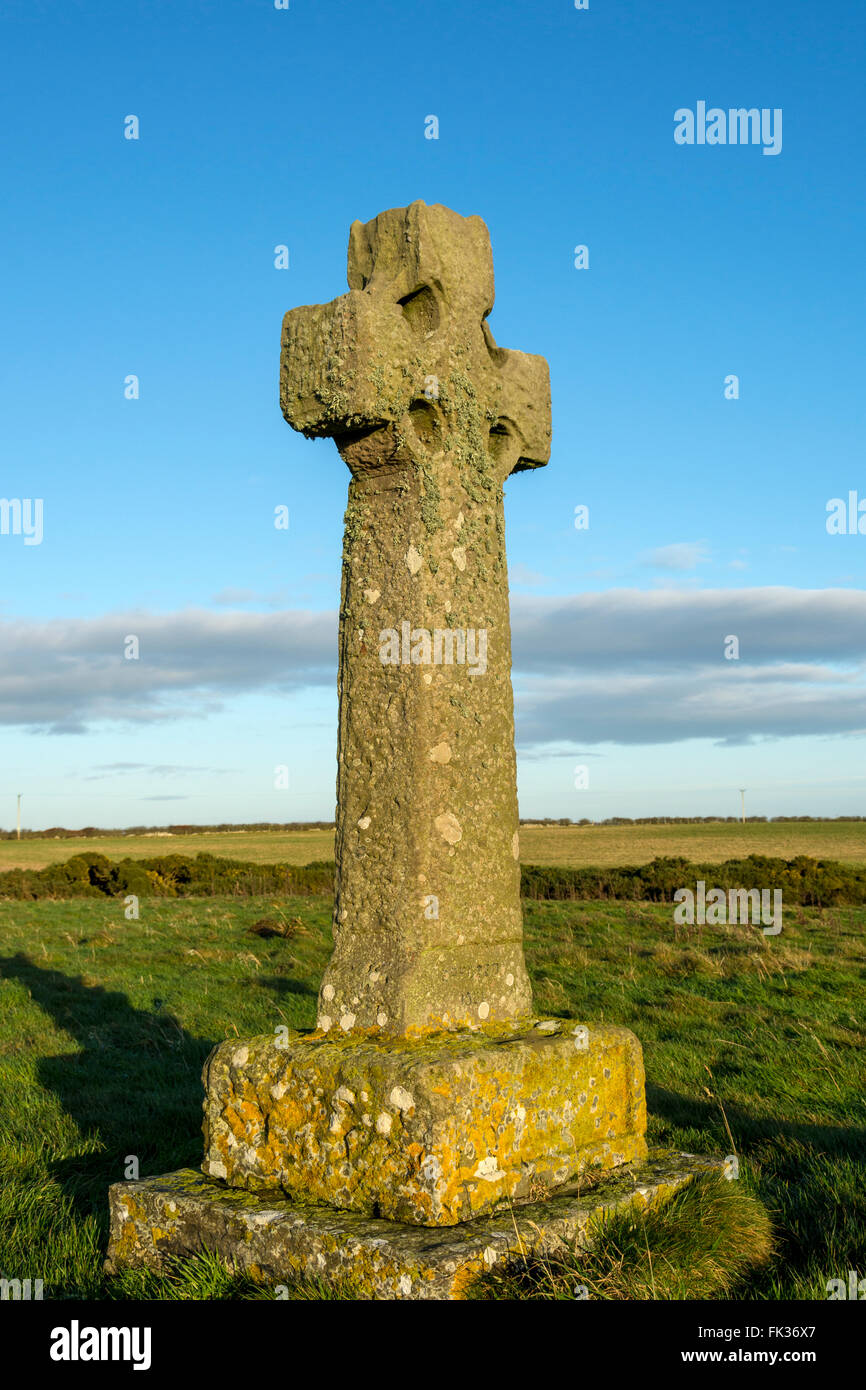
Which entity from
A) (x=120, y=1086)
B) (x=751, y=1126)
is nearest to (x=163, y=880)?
(x=120, y=1086)

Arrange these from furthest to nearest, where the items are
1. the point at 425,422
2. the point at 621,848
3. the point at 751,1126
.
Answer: the point at 621,848
the point at 751,1126
the point at 425,422

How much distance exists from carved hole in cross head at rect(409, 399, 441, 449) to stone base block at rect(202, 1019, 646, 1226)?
7.56ft

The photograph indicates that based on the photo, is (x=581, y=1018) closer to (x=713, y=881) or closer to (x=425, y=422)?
(x=425, y=422)

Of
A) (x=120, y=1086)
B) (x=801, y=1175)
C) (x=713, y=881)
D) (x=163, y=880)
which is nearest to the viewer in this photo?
(x=801, y=1175)

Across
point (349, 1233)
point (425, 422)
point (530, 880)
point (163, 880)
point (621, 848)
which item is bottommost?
point (621, 848)

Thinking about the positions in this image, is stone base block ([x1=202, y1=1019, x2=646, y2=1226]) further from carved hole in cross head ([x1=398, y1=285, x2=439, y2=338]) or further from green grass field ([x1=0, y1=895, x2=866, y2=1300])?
carved hole in cross head ([x1=398, y1=285, x2=439, y2=338])

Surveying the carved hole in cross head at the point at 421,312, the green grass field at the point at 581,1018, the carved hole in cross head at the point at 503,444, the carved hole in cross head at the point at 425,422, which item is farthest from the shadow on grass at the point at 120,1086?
the carved hole in cross head at the point at 421,312

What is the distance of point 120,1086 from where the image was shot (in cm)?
779

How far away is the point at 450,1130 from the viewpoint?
3414 mm

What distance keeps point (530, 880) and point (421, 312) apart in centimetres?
2189

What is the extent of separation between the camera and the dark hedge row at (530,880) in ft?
71.9

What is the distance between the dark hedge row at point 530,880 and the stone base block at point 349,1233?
18.7 m
